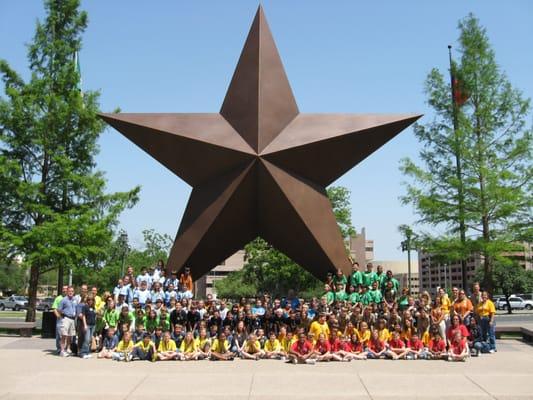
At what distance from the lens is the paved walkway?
7086mm

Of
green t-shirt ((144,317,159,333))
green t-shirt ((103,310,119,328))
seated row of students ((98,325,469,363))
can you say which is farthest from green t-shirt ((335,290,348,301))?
green t-shirt ((103,310,119,328))

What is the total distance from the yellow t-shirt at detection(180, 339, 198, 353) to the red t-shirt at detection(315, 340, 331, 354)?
8.11ft

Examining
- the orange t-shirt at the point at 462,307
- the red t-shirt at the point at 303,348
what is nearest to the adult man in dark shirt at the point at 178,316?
the red t-shirt at the point at 303,348

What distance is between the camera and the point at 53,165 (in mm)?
18188

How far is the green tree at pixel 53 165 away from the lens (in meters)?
16.8

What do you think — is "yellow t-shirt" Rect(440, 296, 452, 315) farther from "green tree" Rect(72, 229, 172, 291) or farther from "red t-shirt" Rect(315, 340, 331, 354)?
"green tree" Rect(72, 229, 172, 291)

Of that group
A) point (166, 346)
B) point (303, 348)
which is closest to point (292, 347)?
point (303, 348)

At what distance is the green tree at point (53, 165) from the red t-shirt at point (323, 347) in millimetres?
9243

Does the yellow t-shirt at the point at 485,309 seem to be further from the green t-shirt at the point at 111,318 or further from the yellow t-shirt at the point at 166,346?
the green t-shirt at the point at 111,318

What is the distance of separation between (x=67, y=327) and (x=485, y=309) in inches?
372

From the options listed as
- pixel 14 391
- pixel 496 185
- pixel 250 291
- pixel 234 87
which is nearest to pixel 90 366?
pixel 14 391

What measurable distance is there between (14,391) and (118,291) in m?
5.12

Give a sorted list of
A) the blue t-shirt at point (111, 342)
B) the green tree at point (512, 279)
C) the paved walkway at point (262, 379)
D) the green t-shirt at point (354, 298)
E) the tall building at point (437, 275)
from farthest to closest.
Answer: the tall building at point (437, 275)
the green tree at point (512, 279)
the green t-shirt at point (354, 298)
the blue t-shirt at point (111, 342)
the paved walkway at point (262, 379)

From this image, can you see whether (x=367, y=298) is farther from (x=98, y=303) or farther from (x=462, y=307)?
(x=98, y=303)
